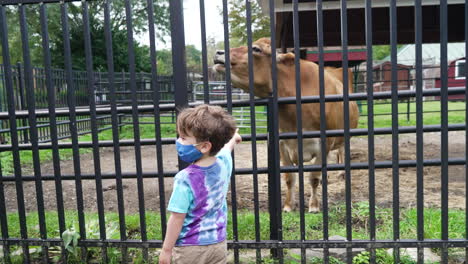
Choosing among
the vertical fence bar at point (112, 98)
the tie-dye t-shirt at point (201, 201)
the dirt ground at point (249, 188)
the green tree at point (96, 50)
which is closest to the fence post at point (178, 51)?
the vertical fence bar at point (112, 98)

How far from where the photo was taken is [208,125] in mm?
1953

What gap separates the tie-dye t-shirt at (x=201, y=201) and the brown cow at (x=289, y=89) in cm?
211

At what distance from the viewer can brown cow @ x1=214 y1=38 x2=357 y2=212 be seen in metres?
4.30

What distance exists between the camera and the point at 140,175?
10.00ft

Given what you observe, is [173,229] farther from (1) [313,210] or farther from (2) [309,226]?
(1) [313,210]

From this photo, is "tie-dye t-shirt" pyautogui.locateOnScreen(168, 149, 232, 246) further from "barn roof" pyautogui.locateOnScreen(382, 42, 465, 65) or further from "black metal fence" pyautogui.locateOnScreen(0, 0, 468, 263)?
"barn roof" pyautogui.locateOnScreen(382, 42, 465, 65)

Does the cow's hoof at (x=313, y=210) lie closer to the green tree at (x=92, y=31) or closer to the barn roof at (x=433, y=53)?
the green tree at (x=92, y=31)

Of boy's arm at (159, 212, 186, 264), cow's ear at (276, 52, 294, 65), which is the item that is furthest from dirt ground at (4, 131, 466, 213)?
boy's arm at (159, 212, 186, 264)

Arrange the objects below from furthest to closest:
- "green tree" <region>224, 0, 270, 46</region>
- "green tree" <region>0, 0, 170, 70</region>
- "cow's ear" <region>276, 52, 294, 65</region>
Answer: "green tree" <region>0, 0, 170, 70</region> → "green tree" <region>224, 0, 270, 46</region> → "cow's ear" <region>276, 52, 294, 65</region>

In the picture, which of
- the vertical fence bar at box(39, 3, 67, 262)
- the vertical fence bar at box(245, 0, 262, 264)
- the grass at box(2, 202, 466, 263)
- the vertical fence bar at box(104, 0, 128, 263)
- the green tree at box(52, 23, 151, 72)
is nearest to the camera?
the vertical fence bar at box(245, 0, 262, 264)

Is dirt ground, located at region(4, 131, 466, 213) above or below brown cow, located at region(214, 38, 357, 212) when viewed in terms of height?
below

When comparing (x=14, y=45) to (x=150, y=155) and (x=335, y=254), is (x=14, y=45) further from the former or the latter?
(x=335, y=254)

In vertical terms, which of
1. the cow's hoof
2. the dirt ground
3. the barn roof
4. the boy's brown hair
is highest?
the barn roof

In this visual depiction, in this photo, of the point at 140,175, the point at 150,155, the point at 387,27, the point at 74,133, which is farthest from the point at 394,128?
the point at 150,155
